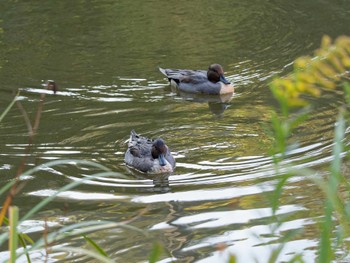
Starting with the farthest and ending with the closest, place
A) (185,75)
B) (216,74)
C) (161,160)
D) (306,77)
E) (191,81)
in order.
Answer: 1. (191,81)
2. (185,75)
3. (216,74)
4. (161,160)
5. (306,77)

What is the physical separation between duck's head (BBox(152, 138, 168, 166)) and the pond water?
0.22 metres

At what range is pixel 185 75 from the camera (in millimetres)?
14250

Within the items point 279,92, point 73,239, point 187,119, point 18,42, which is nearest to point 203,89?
point 187,119

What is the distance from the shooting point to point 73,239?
8.02 metres

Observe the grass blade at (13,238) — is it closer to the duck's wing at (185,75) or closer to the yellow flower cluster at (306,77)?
the yellow flower cluster at (306,77)

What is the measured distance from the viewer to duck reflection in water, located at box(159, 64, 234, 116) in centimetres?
1376

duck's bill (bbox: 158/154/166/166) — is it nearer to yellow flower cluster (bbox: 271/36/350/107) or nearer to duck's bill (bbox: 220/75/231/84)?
duck's bill (bbox: 220/75/231/84)

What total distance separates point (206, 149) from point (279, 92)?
689 cm

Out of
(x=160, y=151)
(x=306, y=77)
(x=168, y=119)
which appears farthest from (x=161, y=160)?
(x=306, y=77)

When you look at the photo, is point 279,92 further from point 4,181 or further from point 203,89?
point 203,89

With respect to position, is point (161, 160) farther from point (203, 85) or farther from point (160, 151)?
point (203, 85)

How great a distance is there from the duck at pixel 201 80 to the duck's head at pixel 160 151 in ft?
11.3

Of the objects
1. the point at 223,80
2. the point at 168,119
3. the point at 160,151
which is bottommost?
the point at 160,151

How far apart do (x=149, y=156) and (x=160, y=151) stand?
0.45 m
